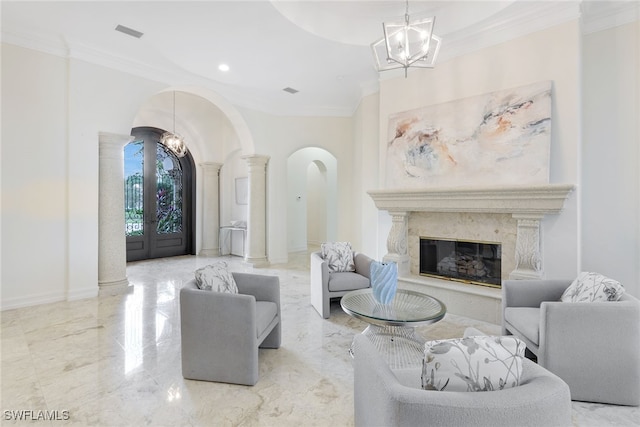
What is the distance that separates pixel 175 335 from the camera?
3273 mm

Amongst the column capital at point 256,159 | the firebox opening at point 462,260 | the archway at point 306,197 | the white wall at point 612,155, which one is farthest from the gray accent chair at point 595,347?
the archway at point 306,197

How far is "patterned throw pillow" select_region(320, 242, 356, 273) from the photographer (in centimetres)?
420

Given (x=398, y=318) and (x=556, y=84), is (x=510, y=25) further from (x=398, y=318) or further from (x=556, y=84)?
(x=398, y=318)

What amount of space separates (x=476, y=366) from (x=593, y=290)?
182cm

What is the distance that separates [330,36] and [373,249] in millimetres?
3455

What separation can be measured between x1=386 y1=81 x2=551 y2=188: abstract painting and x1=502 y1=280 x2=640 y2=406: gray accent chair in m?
1.78

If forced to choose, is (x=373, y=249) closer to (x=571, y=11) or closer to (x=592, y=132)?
(x=592, y=132)

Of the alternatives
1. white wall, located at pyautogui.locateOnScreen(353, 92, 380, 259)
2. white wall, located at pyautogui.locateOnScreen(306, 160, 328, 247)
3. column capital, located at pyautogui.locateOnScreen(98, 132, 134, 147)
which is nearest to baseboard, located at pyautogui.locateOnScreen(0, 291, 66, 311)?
column capital, located at pyautogui.locateOnScreen(98, 132, 134, 147)

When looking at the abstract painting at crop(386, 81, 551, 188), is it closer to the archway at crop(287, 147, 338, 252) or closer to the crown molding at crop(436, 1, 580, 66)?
the crown molding at crop(436, 1, 580, 66)

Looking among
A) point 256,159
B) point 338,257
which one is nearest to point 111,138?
point 256,159

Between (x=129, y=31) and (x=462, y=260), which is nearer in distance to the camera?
(x=129, y=31)

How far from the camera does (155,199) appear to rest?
770cm

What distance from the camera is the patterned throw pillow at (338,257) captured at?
420cm

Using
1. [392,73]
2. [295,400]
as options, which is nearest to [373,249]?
[392,73]
